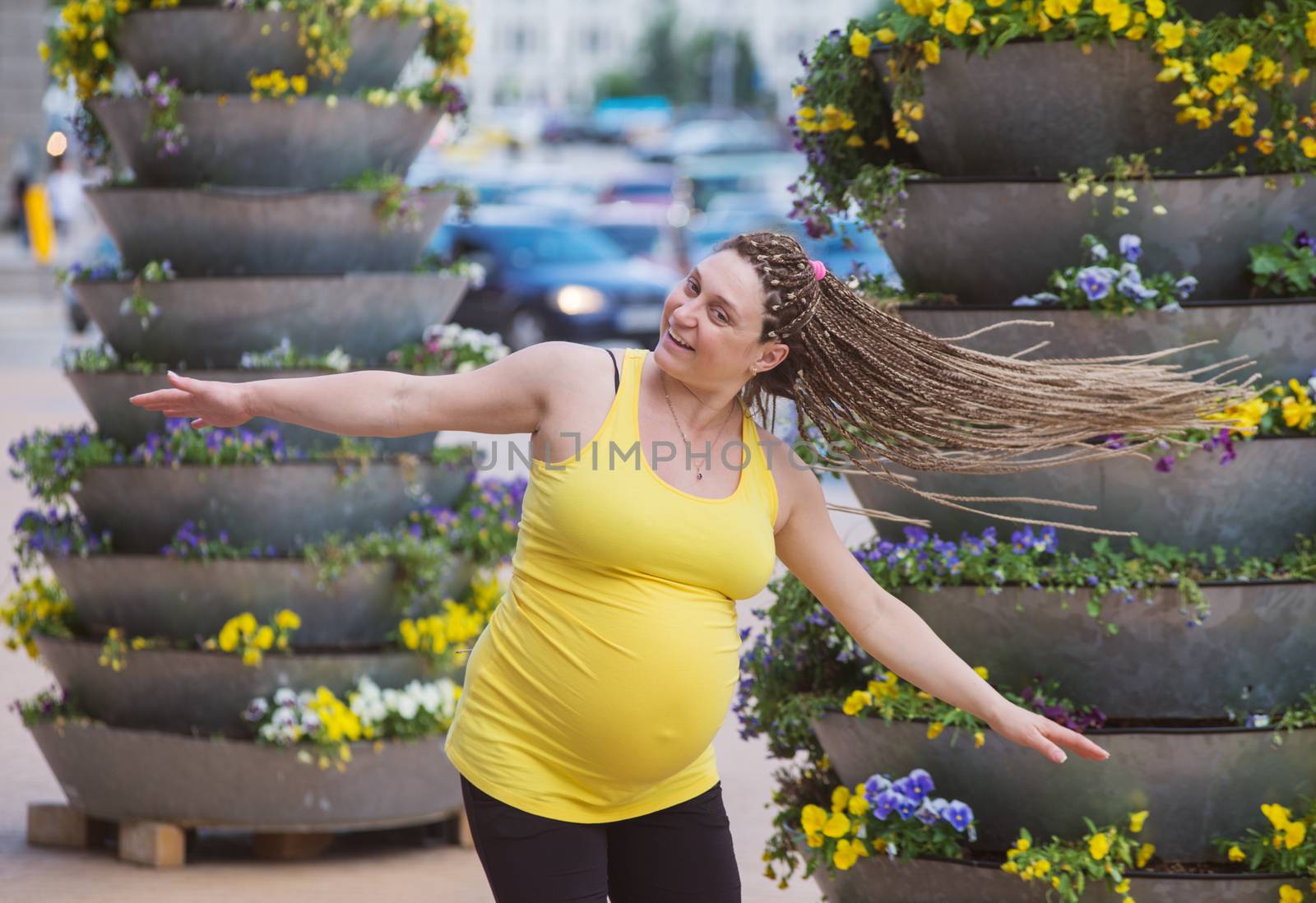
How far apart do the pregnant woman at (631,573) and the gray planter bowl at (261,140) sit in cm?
256

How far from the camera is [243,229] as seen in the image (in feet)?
17.6

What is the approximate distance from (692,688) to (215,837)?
123 inches

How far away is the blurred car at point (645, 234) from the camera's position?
22469 mm

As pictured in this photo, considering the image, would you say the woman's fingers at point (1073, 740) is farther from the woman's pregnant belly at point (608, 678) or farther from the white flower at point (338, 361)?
the white flower at point (338, 361)

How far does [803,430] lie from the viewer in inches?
137

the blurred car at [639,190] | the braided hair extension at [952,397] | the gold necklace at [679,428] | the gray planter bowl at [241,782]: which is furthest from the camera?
the blurred car at [639,190]

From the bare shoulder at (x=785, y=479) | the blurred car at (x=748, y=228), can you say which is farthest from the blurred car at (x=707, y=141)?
the bare shoulder at (x=785, y=479)

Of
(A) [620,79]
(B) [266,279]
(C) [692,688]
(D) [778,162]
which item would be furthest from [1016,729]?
(A) [620,79]

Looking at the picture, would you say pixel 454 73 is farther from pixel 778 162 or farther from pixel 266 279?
pixel 778 162

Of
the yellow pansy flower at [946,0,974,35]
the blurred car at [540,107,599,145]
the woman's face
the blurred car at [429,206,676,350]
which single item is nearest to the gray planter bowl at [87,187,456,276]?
the yellow pansy flower at [946,0,974,35]

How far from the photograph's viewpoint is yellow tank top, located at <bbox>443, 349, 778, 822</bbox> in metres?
2.84

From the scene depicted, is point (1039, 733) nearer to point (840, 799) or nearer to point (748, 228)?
point (840, 799)

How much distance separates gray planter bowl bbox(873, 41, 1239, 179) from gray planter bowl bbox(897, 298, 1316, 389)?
346mm

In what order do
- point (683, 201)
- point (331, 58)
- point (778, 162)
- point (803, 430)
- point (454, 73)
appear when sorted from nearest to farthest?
point (803, 430) → point (331, 58) → point (454, 73) → point (683, 201) → point (778, 162)
